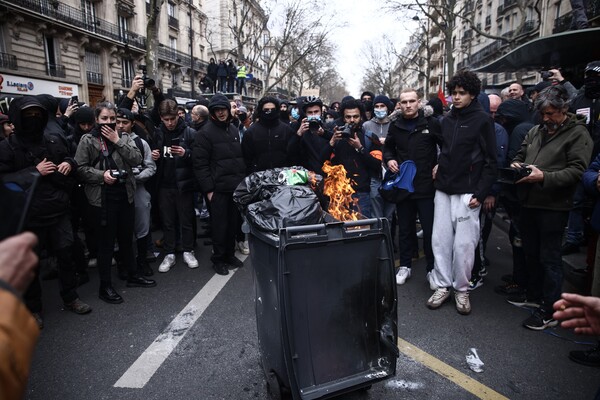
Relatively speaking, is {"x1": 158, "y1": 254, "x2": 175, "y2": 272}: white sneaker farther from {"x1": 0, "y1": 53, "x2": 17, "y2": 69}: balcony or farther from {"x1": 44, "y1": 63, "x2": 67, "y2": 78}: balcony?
{"x1": 44, "y1": 63, "x2": 67, "y2": 78}: balcony

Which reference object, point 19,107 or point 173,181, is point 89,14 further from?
point 19,107

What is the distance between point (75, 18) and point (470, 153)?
92.2 ft

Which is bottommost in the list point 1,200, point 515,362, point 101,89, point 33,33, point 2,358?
point 515,362

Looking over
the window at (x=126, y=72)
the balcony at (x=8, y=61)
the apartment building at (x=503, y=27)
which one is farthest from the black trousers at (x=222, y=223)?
the window at (x=126, y=72)

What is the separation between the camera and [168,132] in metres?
5.25


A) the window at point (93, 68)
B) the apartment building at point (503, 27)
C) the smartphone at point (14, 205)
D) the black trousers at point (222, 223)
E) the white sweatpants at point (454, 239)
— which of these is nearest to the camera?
the smartphone at point (14, 205)

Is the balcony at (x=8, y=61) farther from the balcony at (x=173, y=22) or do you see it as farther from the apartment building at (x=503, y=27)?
the apartment building at (x=503, y=27)

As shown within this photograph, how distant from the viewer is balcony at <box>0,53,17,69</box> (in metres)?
19.1

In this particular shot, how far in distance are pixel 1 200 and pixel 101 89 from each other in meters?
30.0

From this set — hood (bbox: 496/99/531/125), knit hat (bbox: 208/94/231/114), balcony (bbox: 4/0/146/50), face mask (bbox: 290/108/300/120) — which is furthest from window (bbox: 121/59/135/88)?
hood (bbox: 496/99/531/125)

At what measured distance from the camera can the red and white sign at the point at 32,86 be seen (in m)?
18.8

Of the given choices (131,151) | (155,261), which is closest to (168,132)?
(131,151)

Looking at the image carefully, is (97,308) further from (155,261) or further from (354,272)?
(354,272)

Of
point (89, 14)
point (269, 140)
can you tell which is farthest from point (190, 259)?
point (89, 14)
